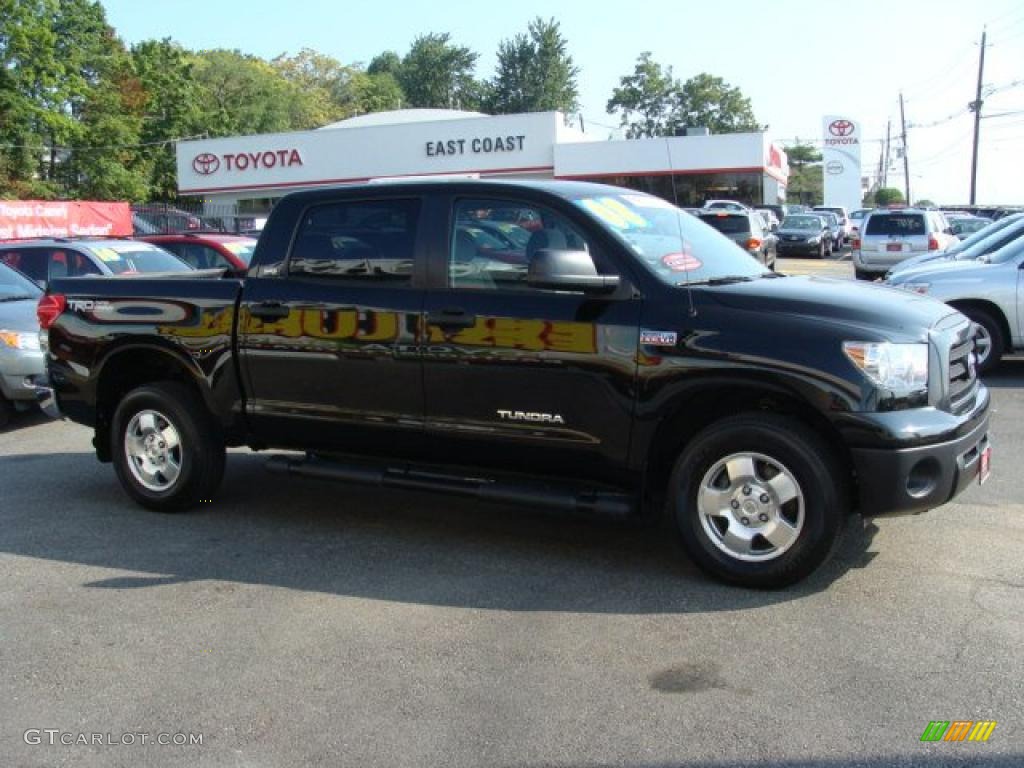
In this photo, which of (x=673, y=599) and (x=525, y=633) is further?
(x=673, y=599)

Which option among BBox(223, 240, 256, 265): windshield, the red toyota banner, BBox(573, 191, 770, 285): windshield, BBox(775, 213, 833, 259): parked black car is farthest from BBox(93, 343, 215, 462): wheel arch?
BBox(775, 213, 833, 259): parked black car

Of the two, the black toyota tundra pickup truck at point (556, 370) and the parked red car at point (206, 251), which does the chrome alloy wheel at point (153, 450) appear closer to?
the black toyota tundra pickup truck at point (556, 370)

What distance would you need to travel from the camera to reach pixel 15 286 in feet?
35.4

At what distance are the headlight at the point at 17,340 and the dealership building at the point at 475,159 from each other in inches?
1309

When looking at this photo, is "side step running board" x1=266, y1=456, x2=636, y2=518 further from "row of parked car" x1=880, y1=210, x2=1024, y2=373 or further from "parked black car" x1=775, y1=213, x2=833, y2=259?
"parked black car" x1=775, y1=213, x2=833, y2=259

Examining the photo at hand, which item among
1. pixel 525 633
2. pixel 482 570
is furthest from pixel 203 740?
pixel 482 570

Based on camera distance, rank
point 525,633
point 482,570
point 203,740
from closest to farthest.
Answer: point 203,740 → point 525,633 → point 482,570

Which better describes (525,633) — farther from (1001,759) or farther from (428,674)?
(1001,759)

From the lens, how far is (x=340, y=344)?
588 centimetres

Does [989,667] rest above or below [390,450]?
below

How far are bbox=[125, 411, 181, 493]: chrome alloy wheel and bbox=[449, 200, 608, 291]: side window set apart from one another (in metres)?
2.26

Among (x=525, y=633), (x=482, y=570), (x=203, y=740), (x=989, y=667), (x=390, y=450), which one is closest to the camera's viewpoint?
(x=203, y=740)

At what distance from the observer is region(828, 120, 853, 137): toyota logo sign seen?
7000cm

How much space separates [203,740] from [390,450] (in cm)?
233
